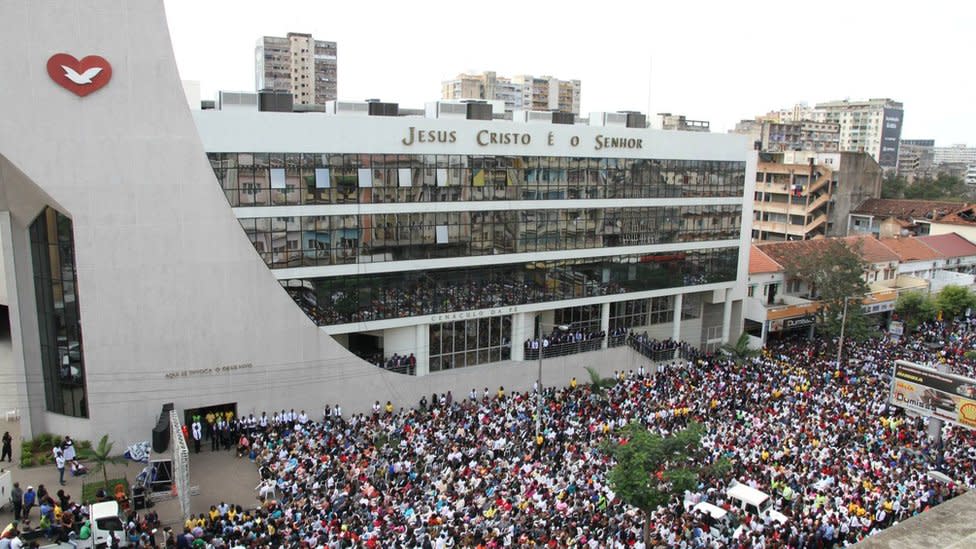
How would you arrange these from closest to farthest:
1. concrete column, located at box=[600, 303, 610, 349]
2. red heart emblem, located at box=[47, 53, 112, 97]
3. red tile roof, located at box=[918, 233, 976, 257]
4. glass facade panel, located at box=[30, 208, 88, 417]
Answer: red heart emblem, located at box=[47, 53, 112, 97] < glass facade panel, located at box=[30, 208, 88, 417] < concrete column, located at box=[600, 303, 610, 349] < red tile roof, located at box=[918, 233, 976, 257]

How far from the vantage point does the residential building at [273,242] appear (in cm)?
2602

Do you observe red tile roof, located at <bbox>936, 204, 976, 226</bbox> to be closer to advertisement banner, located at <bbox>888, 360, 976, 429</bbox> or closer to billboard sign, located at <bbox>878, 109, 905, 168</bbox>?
advertisement banner, located at <bbox>888, 360, 976, 429</bbox>

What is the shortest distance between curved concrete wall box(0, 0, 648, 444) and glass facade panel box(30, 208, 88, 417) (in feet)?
1.27

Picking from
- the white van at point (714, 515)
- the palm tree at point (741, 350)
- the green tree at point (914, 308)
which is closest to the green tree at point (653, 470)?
the white van at point (714, 515)

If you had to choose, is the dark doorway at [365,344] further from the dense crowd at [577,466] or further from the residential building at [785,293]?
the residential building at [785,293]

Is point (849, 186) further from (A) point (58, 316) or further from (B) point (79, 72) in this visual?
(A) point (58, 316)

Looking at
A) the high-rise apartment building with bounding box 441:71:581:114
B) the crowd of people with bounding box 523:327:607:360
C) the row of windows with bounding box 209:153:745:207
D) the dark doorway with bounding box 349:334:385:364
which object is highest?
the high-rise apartment building with bounding box 441:71:581:114

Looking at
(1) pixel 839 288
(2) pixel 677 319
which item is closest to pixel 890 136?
(1) pixel 839 288

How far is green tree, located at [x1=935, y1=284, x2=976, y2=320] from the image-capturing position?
2005 inches

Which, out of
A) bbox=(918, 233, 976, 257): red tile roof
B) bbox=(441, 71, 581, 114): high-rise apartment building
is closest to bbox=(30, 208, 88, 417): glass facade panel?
bbox=(918, 233, 976, 257): red tile roof

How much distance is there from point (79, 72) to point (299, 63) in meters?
116

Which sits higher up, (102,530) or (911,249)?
(911,249)

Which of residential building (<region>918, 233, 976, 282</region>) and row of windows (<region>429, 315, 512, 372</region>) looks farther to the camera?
residential building (<region>918, 233, 976, 282</region>)

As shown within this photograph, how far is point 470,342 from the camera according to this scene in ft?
115
